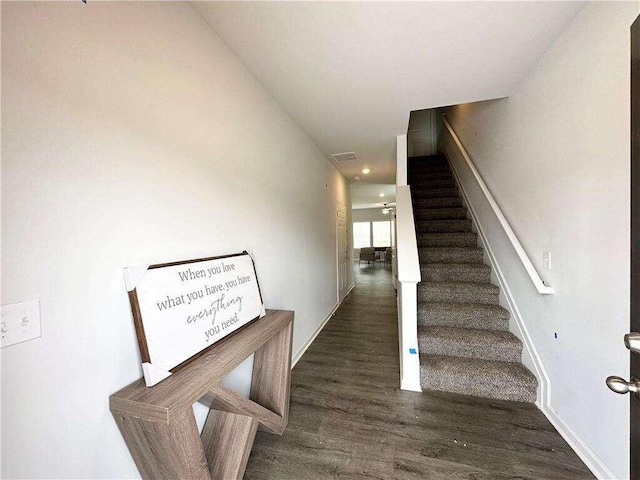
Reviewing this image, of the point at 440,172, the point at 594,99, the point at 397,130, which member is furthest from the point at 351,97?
the point at 440,172

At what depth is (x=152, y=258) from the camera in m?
1.09

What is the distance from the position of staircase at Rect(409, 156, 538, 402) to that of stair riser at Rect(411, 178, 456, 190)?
88 cm

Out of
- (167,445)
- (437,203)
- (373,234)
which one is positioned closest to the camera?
(167,445)

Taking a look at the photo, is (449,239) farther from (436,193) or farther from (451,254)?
(436,193)

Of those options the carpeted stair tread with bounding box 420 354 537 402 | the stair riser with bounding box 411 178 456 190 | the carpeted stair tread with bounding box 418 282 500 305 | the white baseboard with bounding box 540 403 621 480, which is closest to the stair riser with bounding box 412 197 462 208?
the stair riser with bounding box 411 178 456 190

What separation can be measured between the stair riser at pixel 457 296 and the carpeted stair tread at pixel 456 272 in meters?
0.22

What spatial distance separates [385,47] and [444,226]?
8.40ft

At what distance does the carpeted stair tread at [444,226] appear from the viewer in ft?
11.2

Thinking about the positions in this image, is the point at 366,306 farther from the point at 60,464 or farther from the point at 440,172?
the point at 60,464

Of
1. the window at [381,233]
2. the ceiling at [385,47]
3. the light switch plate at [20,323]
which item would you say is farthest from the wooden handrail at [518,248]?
the window at [381,233]

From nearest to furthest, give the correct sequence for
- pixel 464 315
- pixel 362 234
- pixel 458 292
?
pixel 464 315, pixel 458 292, pixel 362 234

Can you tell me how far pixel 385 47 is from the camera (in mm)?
1601

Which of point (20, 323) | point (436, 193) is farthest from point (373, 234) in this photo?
point (20, 323)

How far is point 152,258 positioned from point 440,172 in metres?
4.91
